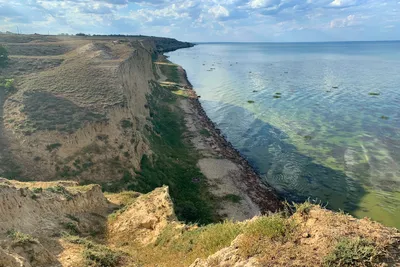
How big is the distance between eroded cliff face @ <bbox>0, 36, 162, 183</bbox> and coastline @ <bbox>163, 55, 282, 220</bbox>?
9847 mm

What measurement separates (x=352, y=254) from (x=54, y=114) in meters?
33.0

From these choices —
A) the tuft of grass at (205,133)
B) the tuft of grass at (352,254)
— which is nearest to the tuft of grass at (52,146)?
Answer: the tuft of grass at (205,133)

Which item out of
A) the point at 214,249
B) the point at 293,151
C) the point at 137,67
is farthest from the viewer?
the point at 137,67

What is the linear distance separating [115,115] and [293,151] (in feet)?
91.6

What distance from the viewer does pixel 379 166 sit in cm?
3962

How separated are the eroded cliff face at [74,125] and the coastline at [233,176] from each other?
985 cm

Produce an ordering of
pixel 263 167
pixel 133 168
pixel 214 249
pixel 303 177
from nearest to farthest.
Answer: pixel 214 249
pixel 133 168
pixel 303 177
pixel 263 167

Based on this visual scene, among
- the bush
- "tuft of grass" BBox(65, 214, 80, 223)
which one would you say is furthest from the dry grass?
the bush

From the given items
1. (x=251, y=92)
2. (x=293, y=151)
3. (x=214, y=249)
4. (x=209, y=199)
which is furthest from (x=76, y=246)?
(x=251, y=92)

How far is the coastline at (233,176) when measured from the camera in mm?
32062

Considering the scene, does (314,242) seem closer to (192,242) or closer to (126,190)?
(192,242)

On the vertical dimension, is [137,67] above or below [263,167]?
above

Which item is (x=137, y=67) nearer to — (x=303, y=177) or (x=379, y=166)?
(x=303, y=177)

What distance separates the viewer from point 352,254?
25.2 ft
